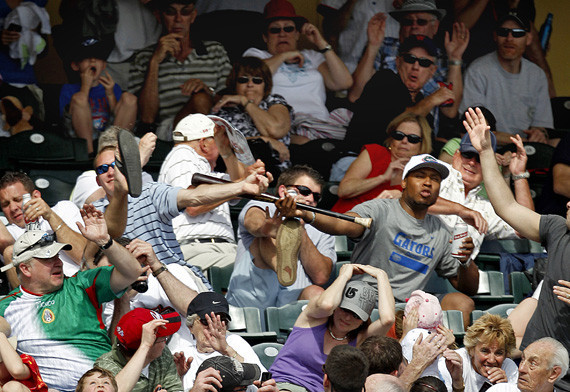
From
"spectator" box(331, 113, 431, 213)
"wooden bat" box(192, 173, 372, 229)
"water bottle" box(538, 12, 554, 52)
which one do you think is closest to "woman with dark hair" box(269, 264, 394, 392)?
"wooden bat" box(192, 173, 372, 229)

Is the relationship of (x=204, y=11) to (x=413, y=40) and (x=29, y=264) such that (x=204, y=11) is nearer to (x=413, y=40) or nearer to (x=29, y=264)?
(x=413, y=40)

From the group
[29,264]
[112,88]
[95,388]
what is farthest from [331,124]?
[95,388]

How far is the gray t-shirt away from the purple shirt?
3.02 feet

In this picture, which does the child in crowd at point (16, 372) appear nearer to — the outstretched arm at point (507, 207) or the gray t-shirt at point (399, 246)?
the gray t-shirt at point (399, 246)

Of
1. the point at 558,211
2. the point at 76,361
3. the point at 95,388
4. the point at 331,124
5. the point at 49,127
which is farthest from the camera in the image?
the point at 331,124

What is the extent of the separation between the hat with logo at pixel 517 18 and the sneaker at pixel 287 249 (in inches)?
166

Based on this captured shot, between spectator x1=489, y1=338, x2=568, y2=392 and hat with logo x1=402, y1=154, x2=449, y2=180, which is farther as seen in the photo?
hat with logo x1=402, y1=154, x2=449, y2=180

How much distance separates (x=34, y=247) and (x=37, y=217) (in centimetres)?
56

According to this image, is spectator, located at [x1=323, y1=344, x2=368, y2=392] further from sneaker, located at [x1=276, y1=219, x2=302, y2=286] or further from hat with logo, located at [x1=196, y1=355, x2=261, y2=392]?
sneaker, located at [x1=276, y1=219, x2=302, y2=286]

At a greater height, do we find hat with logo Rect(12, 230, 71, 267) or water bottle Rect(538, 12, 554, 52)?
hat with logo Rect(12, 230, 71, 267)

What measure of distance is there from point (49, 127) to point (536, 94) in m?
4.02

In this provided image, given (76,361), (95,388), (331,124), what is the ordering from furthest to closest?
(331,124), (76,361), (95,388)

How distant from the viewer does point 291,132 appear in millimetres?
8289

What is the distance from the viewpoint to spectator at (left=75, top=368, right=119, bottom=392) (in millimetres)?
3982
